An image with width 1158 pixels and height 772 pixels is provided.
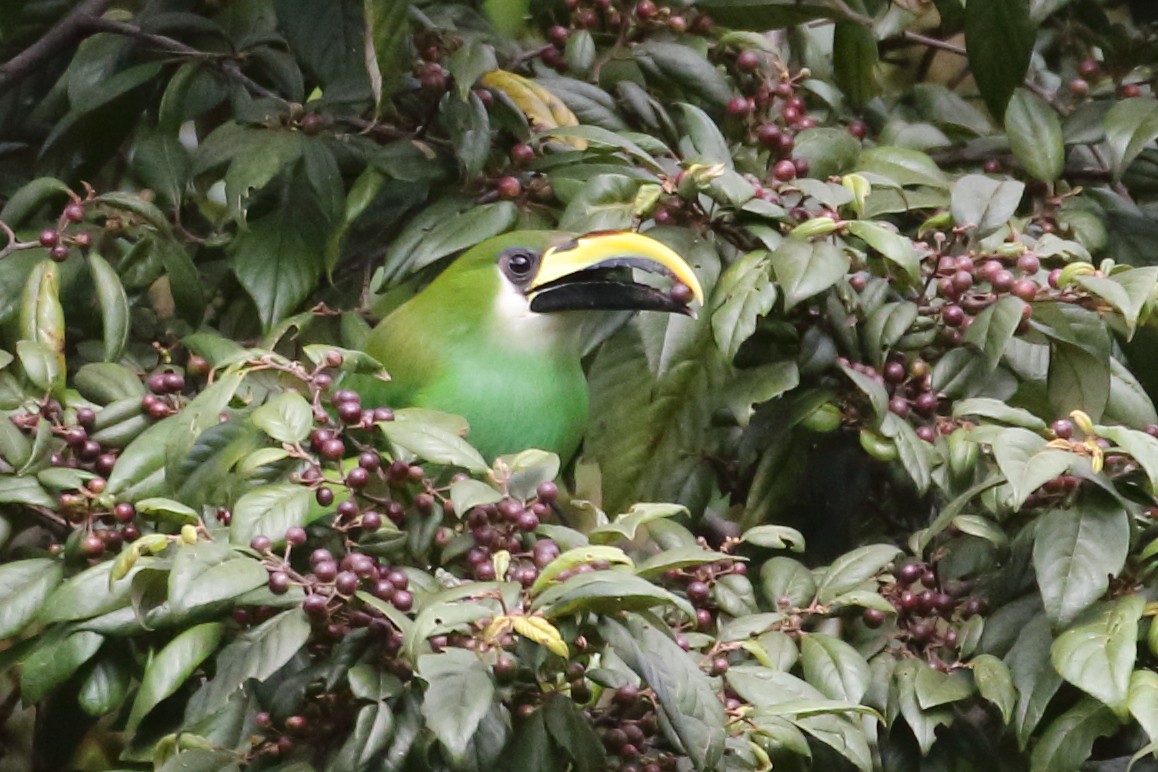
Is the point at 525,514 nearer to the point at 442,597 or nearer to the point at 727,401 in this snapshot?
the point at 442,597

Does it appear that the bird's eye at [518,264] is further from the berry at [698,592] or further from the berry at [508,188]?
the berry at [698,592]

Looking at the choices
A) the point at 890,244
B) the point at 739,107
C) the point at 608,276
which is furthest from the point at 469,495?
the point at 739,107

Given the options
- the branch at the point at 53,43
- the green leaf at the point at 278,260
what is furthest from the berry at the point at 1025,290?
the branch at the point at 53,43

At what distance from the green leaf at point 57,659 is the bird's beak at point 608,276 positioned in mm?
852

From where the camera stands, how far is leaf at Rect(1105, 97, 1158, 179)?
240 centimetres

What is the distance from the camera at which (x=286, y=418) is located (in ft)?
5.25

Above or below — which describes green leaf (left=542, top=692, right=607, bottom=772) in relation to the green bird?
above

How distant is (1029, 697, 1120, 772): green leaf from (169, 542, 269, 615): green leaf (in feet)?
2.96

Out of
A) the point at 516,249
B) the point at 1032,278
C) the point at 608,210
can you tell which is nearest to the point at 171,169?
the point at 516,249

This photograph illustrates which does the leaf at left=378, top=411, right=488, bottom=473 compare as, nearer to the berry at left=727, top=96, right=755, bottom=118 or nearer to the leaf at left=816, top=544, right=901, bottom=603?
the leaf at left=816, top=544, right=901, bottom=603

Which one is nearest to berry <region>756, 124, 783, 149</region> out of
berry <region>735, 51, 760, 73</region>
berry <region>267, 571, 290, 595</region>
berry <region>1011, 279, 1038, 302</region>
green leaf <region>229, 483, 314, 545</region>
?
berry <region>735, 51, 760, 73</region>

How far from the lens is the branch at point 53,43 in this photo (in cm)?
249

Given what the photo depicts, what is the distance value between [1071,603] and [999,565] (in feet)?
0.85

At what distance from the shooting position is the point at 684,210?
2.16 meters
